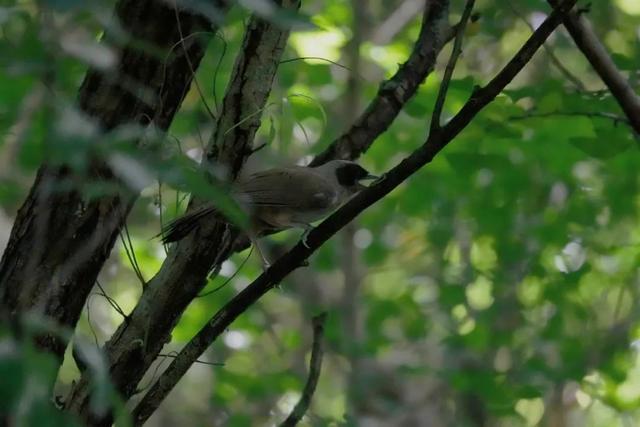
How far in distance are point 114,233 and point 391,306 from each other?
15.3 feet

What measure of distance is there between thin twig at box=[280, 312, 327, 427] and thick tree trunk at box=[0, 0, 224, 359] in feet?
2.94

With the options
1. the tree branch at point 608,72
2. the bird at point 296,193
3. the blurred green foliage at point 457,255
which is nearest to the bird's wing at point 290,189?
the bird at point 296,193

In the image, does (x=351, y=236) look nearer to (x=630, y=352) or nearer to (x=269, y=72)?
(x=630, y=352)

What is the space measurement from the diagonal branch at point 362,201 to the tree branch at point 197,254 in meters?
0.09

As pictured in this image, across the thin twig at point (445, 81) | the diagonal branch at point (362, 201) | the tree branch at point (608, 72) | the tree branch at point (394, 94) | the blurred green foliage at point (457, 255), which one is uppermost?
the blurred green foliage at point (457, 255)

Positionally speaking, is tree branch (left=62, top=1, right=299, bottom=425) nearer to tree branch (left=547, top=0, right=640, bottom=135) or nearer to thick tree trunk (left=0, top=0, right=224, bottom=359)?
thick tree trunk (left=0, top=0, right=224, bottom=359)

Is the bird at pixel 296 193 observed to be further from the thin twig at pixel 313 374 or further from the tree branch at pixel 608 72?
the tree branch at pixel 608 72

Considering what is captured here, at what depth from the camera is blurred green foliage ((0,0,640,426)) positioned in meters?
4.62

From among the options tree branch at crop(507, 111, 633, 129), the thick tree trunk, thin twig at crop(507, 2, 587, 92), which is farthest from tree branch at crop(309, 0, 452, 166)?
the thick tree trunk

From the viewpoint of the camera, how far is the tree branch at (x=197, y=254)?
8.93ft

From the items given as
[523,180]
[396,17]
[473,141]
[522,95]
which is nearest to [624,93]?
[522,95]

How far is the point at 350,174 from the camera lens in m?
4.47

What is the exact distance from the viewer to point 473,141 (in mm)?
4684

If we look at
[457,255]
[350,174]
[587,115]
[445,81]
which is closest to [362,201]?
[445,81]
